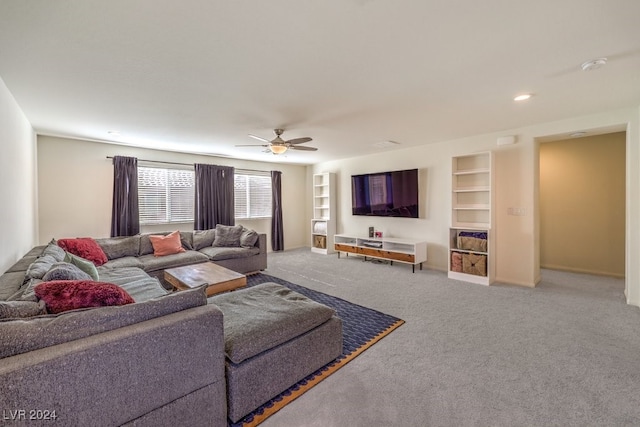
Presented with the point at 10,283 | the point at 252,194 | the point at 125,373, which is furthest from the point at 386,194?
the point at 10,283

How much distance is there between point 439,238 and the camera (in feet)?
17.3

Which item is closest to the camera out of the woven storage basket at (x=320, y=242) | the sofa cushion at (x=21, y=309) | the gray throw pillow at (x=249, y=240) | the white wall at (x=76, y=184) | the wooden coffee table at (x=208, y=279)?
the sofa cushion at (x=21, y=309)

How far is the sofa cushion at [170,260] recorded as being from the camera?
13.6 feet

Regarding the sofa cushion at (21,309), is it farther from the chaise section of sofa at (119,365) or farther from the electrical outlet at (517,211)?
the electrical outlet at (517,211)

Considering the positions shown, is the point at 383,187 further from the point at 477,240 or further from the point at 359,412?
the point at 359,412

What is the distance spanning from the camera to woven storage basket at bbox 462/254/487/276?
4.29m

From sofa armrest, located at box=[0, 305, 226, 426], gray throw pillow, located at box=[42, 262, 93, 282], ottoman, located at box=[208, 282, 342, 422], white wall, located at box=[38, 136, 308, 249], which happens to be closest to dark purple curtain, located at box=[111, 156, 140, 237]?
white wall, located at box=[38, 136, 308, 249]

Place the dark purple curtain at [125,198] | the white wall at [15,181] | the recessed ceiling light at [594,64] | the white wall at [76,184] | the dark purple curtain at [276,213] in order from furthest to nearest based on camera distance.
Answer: the dark purple curtain at [276,213] < the dark purple curtain at [125,198] < the white wall at [76,184] < the white wall at [15,181] < the recessed ceiling light at [594,64]

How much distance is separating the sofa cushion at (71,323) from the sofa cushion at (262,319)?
431 mm

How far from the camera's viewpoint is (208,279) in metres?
3.29

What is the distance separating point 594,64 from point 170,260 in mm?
5377

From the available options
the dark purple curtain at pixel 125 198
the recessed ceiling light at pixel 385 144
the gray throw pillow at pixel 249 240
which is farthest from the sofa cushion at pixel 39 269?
the recessed ceiling light at pixel 385 144

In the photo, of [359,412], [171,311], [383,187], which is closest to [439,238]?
[383,187]

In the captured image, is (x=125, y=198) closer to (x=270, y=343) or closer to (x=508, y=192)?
(x=270, y=343)
